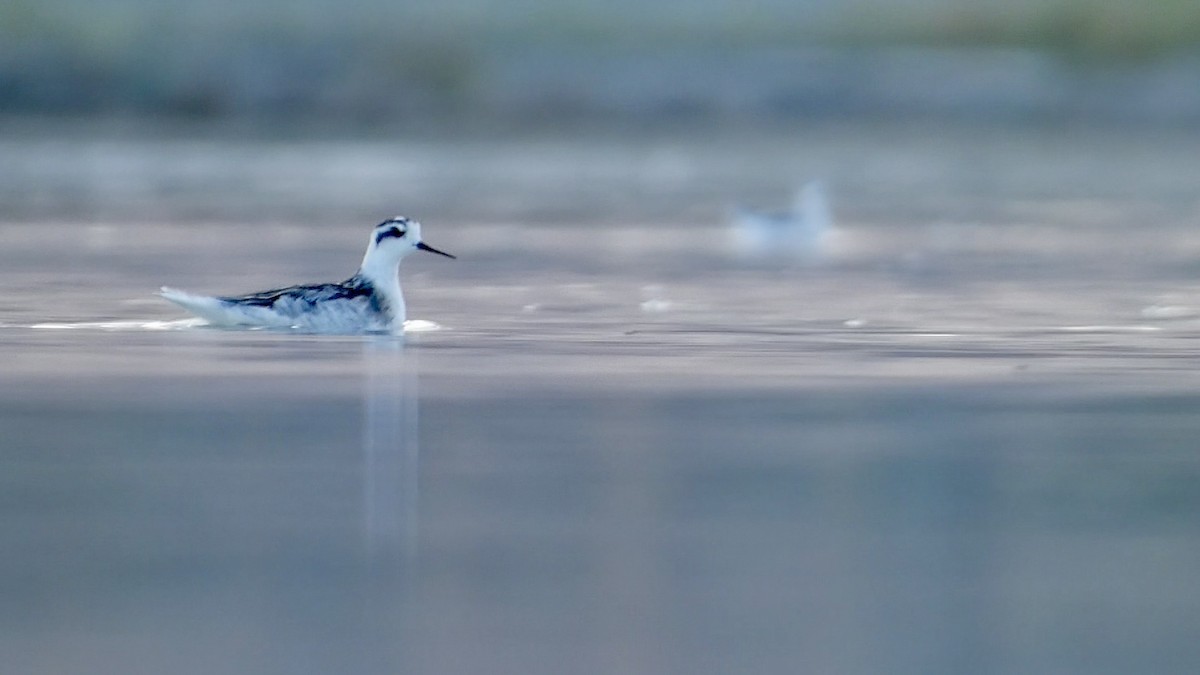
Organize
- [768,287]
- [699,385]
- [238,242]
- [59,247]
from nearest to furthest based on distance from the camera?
1. [699,385]
2. [768,287]
3. [59,247]
4. [238,242]

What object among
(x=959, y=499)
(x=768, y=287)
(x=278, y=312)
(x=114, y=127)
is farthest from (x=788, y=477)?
(x=114, y=127)

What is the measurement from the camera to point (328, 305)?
1202 centimetres

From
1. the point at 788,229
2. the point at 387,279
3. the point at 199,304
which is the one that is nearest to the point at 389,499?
the point at 199,304

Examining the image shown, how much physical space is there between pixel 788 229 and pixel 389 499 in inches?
636

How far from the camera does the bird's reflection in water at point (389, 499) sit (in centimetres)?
497

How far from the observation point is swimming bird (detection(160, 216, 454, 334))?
11.8 metres

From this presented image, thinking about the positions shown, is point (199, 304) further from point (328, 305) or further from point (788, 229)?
point (788, 229)

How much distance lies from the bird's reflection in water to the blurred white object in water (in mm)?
11510

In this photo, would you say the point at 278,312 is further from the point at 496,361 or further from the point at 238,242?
the point at 238,242

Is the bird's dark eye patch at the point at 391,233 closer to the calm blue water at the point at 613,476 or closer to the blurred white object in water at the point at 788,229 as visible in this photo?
the calm blue water at the point at 613,476

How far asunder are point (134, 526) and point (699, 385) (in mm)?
3632

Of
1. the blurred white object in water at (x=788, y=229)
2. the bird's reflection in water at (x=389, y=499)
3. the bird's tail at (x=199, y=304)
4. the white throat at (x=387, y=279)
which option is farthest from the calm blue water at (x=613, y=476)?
the blurred white object in water at (x=788, y=229)

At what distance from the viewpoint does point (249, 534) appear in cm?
588

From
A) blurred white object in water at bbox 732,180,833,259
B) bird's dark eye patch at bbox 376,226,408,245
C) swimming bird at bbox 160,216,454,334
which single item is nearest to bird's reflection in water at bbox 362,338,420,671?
swimming bird at bbox 160,216,454,334
